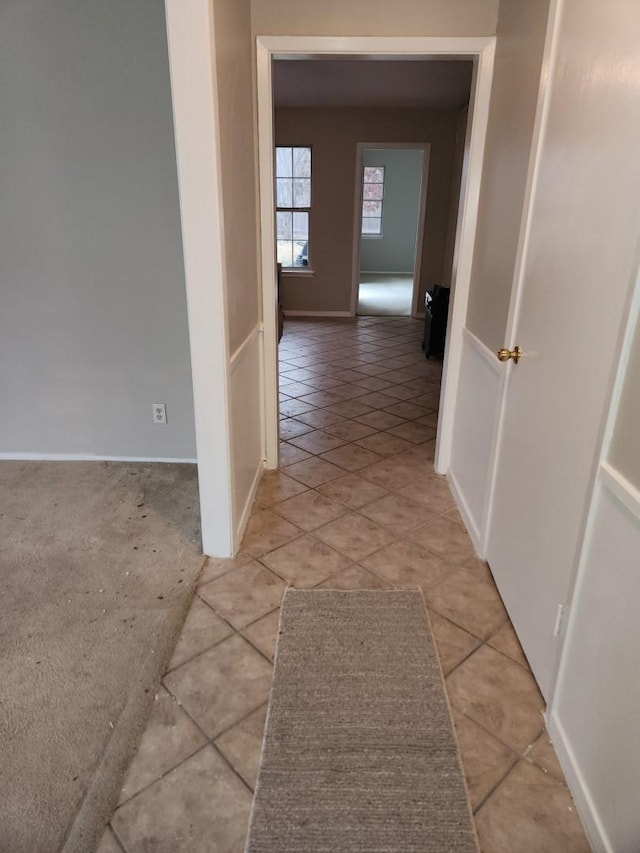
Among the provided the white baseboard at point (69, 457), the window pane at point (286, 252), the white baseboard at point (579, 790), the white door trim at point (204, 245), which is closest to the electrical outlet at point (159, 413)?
the white baseboard at point (69, 457)

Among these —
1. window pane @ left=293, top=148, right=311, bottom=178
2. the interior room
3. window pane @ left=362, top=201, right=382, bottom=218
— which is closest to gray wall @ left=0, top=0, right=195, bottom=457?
the interior room

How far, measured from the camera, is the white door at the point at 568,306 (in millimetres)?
1221

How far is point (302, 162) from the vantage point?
725 centimetres

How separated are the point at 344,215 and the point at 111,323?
202 inches

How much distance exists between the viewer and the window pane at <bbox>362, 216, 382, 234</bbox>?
1171 cm

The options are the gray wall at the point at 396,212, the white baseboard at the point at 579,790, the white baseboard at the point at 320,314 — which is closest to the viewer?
the white baseboard at the point at 579,790

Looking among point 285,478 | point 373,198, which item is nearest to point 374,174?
point 373,198

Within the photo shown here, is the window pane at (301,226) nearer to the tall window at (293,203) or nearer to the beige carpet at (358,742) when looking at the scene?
the tall window at (293,203)

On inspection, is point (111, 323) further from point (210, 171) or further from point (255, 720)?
point (255, 720)

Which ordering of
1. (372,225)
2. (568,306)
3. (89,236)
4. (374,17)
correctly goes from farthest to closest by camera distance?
(372,225), (89,236), (374,17), (568,306)

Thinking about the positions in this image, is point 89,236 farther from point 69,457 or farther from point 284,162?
point 284,162

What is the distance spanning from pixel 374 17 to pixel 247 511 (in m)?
2.21

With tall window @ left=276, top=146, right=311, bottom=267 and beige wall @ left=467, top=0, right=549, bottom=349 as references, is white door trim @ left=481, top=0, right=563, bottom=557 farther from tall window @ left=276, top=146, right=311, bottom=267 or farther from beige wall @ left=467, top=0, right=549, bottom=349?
tall window @ left=276, top=146, right=311, bottom=267

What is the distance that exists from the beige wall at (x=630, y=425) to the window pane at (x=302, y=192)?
272 inches
